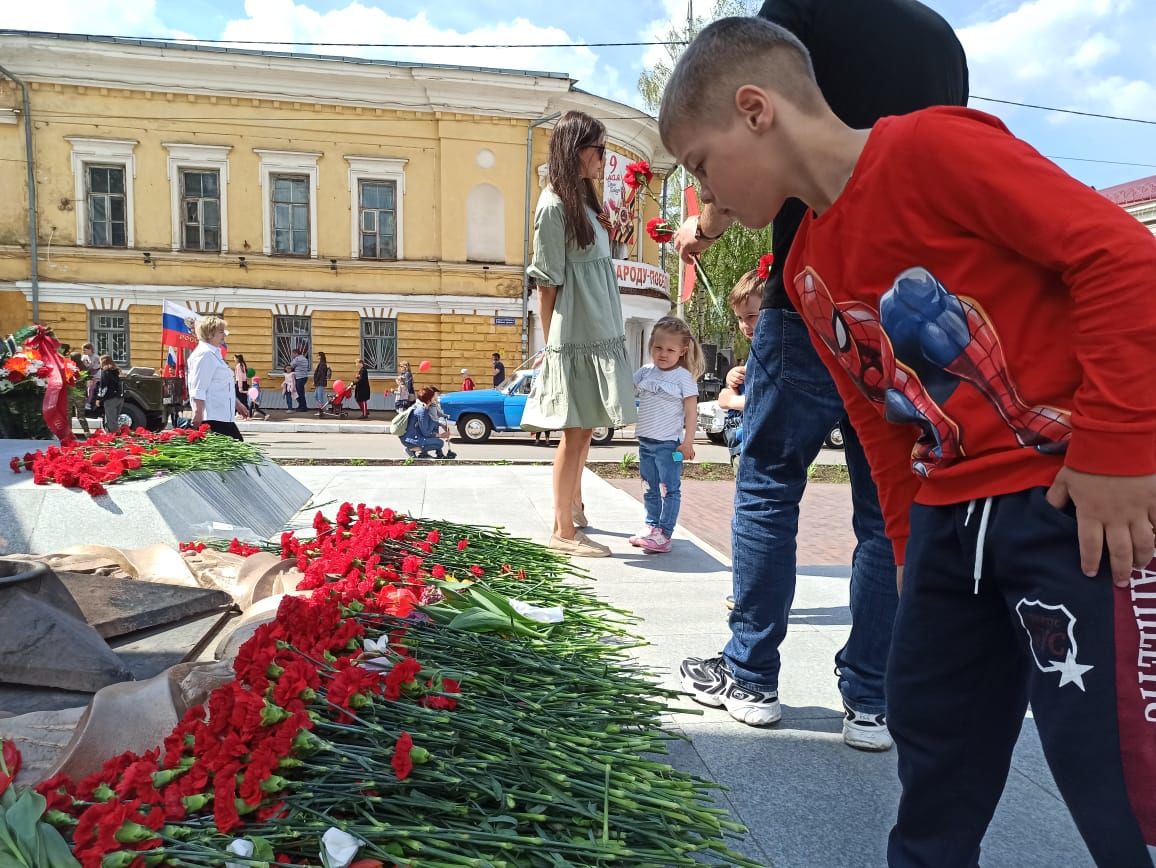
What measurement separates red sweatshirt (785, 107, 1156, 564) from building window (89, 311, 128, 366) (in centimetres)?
2643

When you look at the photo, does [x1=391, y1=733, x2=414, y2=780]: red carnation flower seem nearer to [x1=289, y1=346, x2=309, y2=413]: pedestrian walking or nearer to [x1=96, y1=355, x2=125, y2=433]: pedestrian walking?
[x1=96, y1=355, x2=125, y2=433]: pedestrian walking

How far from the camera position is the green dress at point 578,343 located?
4.26 meters

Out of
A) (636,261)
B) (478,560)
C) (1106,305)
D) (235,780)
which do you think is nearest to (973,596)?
(1106,305)

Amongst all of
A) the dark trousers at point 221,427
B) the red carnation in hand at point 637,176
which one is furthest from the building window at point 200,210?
the red carnation in hand at point 637,176

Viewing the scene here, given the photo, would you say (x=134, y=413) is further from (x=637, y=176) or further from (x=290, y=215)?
(x=637, y=176)

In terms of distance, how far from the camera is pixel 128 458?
412cm

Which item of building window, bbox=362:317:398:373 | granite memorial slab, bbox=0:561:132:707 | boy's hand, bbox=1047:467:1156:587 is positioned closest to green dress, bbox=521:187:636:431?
granite memorial slab, bbox=0:561:132:707

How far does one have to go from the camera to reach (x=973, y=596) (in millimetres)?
1341

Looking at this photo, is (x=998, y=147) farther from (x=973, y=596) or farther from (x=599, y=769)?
(x=599, y=769)

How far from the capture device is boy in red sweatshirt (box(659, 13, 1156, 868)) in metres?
1.11

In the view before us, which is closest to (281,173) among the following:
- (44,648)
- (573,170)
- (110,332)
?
(110,332)

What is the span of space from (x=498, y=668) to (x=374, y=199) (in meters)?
25.1

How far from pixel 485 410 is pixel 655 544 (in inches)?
505

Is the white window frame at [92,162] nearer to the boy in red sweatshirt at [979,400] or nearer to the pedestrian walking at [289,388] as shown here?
the pedestrian walking at [289,388]
